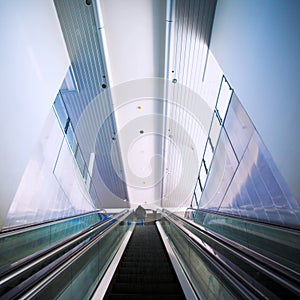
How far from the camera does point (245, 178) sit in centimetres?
372

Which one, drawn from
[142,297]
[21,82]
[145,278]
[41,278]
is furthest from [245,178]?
[21,82]

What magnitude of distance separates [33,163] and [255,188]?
4513 mm

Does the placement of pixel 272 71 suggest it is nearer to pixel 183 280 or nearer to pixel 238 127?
pixel 238 127

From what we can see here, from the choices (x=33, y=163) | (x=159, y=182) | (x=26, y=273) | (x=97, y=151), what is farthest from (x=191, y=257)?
(x=159, y=182)

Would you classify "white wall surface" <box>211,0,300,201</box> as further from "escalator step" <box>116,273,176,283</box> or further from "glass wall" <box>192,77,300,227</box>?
"escalator step" <box>116,273,176,283</box>

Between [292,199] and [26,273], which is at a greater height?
[292,199]

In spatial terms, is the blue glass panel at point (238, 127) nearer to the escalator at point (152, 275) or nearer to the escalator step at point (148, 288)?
the escalator at point (152, 275)

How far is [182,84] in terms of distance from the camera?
6.25 meters

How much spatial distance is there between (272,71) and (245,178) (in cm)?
211

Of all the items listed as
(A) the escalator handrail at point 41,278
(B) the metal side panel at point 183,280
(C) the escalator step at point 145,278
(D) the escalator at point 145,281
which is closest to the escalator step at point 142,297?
(D) the escalator at point 145,281

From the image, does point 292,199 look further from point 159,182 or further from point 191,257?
point 159,182

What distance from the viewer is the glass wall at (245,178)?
2.64 m

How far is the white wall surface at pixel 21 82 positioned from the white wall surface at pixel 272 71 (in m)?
3.67

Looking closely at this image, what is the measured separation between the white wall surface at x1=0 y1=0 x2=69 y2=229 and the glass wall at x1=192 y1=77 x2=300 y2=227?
13.0ft
